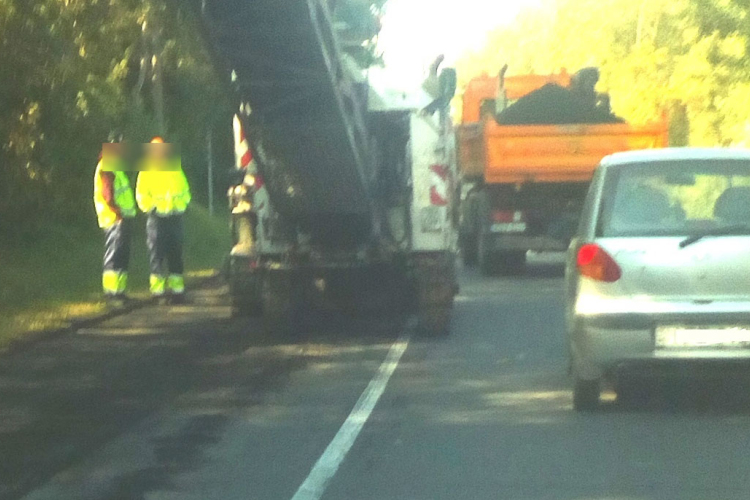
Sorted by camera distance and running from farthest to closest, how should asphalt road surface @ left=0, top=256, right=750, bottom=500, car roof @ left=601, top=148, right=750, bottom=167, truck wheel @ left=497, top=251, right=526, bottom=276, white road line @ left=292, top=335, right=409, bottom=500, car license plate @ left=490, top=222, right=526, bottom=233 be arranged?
truck wheel @ left=497, top=251, right=526, bottom=276 → car license plate @ left=490, top=222, right=526, bottom=233 → car roof @ left=601, top=148, right=750, bottom=167 → asphalt road surface @ left=0, top=256, right=750, bottom=500 → white road line @ left=292, top=335, right=409, bottom=500

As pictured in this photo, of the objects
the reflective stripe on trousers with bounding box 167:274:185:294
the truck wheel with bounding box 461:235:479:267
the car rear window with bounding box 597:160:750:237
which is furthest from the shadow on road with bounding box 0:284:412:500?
the truck wheel with bounding box 461:235:479:267

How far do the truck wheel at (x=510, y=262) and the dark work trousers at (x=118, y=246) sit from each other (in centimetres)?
635

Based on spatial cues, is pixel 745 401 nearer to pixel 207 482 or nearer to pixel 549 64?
pixel 207 482

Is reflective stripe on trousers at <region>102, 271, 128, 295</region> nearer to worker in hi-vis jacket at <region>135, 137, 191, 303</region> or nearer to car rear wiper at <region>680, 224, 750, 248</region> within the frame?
worker in hi-vis jacket at <region>135, 137, 191, 303</region>

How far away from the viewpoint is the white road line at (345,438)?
23.8 ft

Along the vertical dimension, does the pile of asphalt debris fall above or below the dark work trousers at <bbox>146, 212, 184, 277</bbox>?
above

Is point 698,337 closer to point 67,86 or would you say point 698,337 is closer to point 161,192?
point 67,86

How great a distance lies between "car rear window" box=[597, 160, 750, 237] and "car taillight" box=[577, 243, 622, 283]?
124 mm

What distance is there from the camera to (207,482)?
292 inches

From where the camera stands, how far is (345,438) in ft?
27.8

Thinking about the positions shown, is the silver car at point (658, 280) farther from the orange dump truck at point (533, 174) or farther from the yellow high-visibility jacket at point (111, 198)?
the orange dump truck at point (533, 174)

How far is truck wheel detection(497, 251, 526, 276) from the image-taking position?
21.3m

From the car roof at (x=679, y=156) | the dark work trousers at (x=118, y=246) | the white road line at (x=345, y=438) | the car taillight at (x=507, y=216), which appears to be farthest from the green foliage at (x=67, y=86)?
the car taillight at (x=507, y=216)

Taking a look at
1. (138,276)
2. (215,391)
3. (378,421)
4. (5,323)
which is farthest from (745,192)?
(138,276)
